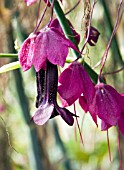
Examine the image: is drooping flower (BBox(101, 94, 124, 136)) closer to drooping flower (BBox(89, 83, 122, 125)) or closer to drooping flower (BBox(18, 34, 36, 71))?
drooping flower (BBox(89, 83, 122, 125))

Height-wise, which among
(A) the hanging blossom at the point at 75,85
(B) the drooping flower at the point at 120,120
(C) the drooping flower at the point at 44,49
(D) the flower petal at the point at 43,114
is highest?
(C) the drooping flower at the point at 44,49

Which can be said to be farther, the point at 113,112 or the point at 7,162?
the point at 7,162

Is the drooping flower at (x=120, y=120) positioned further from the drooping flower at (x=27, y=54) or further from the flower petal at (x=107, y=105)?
the drooping flower at (x=27, y=54)

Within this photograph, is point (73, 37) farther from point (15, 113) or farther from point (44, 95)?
point (15, 113)

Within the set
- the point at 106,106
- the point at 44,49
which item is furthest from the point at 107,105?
the point at 44,49

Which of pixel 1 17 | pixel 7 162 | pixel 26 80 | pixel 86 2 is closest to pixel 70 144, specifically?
pixel 26 80

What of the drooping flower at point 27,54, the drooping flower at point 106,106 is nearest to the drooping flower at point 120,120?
the drooping flower at point 106,106

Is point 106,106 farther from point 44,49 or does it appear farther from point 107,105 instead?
point 44,49
